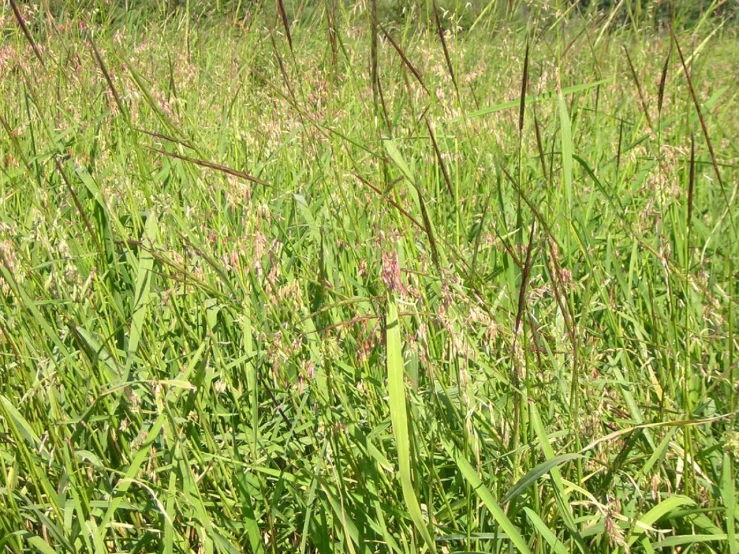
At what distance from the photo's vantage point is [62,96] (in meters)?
2.25

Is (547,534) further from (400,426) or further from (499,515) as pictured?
(400,426)

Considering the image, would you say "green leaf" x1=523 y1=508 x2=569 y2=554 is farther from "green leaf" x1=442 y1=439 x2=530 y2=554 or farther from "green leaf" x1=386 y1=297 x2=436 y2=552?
"green leaf" x1=386 y1=297 x2=436 y2=552

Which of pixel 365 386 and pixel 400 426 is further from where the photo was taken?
pixel 365 386

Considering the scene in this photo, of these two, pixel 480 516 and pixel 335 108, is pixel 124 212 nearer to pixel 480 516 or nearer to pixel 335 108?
pixel 335 108

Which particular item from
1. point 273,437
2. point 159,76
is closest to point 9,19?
point 159,76

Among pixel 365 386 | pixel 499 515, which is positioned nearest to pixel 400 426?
pixel 499 515

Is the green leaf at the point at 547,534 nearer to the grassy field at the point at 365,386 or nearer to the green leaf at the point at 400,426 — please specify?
the grassy field at the point at 365,386

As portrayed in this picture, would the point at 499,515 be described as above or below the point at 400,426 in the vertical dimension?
below

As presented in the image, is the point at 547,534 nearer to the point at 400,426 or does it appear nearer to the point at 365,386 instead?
the point at 400,426

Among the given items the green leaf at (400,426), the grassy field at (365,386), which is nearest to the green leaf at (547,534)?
the grassy field at (365,386)

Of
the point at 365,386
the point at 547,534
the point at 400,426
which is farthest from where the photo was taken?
the point at 365,386

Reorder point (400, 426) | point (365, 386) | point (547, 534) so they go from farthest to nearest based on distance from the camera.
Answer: point (365, 386), point (547, 534), point (400, 426)

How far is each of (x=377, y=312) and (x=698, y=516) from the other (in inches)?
20.1

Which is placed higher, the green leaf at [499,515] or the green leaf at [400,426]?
the green leaf at [400,426]
